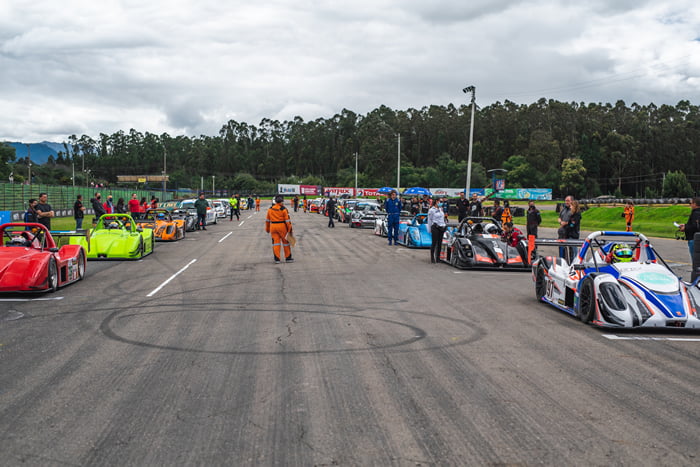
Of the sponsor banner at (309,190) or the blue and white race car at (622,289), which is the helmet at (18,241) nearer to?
the blue and white race car at (622,289)

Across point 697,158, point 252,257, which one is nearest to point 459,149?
point 697,158

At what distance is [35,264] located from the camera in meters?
10.1

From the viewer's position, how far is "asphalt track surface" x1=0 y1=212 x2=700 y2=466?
3877 mm

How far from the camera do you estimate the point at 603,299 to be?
794 cm

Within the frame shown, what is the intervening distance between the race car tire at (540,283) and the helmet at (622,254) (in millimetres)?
1224

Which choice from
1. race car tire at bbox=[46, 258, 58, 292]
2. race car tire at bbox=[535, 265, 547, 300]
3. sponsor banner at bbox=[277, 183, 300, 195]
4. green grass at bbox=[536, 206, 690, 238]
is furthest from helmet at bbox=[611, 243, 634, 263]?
sponsor banner at bbox=[277, 183, 300, 195]

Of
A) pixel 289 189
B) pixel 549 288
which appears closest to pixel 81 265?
pixel 549 288

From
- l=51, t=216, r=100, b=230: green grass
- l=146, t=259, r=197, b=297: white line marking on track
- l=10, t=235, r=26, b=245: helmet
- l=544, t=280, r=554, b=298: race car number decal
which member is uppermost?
l=10, t=235, r=26, b=245: helmet

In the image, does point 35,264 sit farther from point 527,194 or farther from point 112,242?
point 527,194

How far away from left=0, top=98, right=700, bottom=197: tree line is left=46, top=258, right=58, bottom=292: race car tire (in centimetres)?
9408

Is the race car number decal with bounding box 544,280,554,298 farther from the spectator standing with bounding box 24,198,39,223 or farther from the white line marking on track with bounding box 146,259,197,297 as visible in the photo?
the spectator standing with bounding box 24,198,39,223

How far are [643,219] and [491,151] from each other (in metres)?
93.4

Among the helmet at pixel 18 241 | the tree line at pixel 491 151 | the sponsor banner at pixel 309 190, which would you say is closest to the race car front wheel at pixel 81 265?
the helmet at pixel 18 241

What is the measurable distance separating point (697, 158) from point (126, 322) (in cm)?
13858
